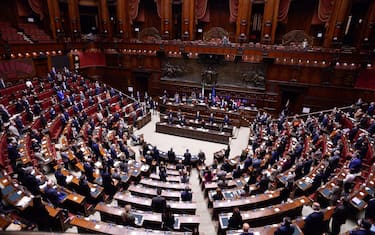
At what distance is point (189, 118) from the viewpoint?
696 inches

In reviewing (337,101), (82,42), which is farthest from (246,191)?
(82,42)

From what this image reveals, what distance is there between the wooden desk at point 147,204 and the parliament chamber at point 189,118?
5 cm

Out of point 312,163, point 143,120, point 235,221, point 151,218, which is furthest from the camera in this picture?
point 143,120

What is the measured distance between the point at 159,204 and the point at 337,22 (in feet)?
54.5

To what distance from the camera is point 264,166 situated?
977 cm

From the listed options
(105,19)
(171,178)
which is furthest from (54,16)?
(171,178)

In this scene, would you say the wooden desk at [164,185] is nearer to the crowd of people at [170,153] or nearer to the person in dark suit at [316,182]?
the crowd of people at [170,153]

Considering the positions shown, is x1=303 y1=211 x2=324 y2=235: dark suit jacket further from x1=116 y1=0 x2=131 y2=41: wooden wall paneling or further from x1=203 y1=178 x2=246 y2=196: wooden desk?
x1=116 y1=0 x2=131 y2=41: wooden wall paneling

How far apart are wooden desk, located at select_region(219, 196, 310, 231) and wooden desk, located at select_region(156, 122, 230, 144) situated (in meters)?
7.53

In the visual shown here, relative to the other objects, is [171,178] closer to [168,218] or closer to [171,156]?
[171,156]

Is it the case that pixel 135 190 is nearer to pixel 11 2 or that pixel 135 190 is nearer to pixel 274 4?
pixel 274 4

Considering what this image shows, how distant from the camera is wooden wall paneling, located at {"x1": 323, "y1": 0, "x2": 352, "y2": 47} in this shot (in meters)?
15.1

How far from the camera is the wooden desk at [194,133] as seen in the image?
14312 mm

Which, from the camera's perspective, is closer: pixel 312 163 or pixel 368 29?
pixel 312 163
